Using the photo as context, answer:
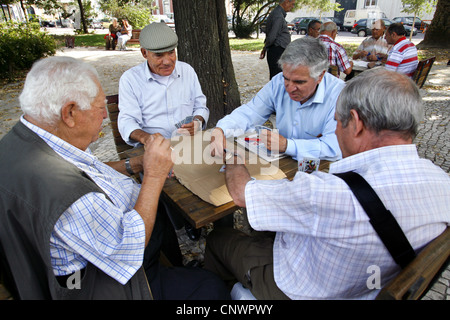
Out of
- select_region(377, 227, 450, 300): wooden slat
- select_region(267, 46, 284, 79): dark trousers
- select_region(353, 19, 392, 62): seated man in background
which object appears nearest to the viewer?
select_region(377, 227, 450, 300): wooden slat

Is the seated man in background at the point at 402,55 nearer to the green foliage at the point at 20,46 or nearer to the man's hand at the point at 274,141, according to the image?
the man's hand at the point at 274,141

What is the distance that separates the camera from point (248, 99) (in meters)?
6.69

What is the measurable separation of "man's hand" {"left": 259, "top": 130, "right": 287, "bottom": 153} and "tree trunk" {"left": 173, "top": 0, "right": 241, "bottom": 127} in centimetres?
244

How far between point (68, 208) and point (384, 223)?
119 cm

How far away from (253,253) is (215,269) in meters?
0.38

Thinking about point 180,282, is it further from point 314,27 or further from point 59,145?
point 314,27

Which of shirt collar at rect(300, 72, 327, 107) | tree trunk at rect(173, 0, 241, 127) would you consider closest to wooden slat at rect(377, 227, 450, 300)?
shirt collar at rect(300, 72, 327, 107)

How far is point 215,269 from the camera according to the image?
6.01 feet

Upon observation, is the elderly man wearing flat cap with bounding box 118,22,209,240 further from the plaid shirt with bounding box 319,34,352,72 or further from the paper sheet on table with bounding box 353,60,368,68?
the paper sheet on table with bounding box 353,60,368,68

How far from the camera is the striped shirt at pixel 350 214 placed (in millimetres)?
1043

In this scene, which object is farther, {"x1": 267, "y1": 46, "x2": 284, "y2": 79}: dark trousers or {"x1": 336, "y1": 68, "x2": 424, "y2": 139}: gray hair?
{"x1": 267, "y1": 46, "x2": 284, "y2": 79}: dark trousers

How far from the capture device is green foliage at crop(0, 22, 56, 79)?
9188mm
